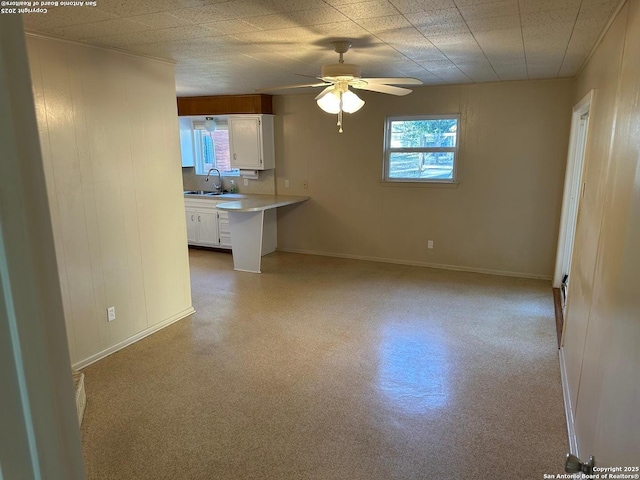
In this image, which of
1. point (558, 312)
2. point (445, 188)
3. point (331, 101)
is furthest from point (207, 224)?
point (558, 312)

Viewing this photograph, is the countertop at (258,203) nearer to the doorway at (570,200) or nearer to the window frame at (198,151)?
the window frame at (198,151)

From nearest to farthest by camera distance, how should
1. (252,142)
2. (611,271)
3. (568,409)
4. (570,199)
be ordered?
(611,271)
(568,409)
(570,199)
(252,142)

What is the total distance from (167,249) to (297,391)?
71.9 inches

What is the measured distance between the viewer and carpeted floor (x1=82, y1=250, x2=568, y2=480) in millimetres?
2225

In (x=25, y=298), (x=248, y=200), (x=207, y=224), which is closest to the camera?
(x=25, y=298)

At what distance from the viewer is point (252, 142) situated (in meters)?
6.21

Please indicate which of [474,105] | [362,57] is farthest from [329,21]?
[474,105]

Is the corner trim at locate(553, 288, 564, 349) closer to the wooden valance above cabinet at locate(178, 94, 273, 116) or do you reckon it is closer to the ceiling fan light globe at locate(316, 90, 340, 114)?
the ceiling fan light globe at locate(316, 90, 340, 114)

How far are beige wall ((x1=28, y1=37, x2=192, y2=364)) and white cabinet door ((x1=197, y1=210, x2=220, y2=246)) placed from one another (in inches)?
97.6

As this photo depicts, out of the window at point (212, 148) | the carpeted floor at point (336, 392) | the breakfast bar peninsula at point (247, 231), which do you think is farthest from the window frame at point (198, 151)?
the carpeted floor at point (336, 392)

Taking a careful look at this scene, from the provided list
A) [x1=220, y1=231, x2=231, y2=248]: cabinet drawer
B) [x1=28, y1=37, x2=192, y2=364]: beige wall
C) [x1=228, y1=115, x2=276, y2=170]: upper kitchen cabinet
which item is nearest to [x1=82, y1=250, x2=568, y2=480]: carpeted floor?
[x1=28, y1=37, x2=192, y2=364]: beige wall

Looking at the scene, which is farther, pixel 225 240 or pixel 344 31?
pixel 225 240

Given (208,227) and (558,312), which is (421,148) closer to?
(558,312)

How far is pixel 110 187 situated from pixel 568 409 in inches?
135
